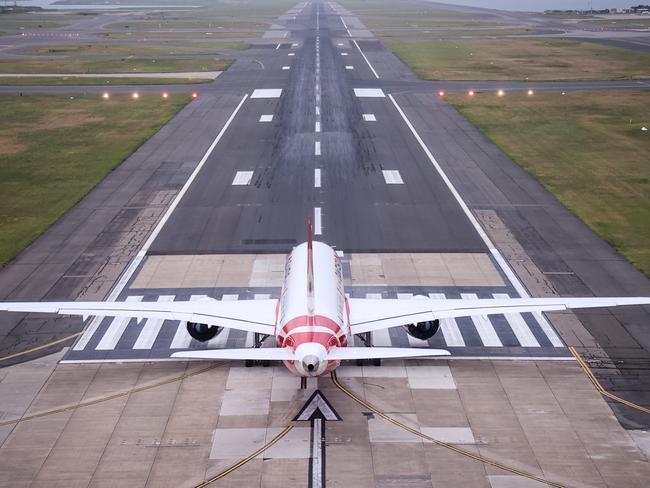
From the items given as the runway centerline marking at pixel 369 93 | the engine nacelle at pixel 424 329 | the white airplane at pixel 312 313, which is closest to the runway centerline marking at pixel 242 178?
the white airplane at pixel 312 313

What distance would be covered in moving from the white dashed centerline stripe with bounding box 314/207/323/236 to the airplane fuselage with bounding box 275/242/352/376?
14.8 metres

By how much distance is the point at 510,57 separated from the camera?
137625mm

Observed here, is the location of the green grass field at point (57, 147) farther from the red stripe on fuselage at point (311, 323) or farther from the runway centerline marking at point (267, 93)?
the red stripe on fuselage at point (311, 323)

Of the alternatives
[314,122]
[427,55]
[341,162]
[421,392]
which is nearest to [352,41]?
[427,55]

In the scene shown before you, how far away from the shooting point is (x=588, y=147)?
232 feet

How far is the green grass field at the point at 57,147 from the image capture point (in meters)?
52.3

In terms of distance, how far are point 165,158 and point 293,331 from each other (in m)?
45.4

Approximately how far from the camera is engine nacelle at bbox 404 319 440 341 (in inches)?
1315

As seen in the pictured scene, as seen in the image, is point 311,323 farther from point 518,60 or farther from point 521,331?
point 518,60

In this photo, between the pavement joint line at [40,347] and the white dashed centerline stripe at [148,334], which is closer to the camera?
the pavement joint line at [40,347]

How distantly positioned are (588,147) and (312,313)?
55.0 meters

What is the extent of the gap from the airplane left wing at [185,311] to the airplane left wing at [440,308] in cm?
469

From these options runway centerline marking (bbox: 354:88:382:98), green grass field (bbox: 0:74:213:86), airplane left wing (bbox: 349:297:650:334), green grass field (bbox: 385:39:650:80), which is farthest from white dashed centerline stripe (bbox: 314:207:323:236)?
green grass field (bbox: 385:39:650:80)

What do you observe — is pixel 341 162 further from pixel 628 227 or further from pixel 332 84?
pixel 332 84
